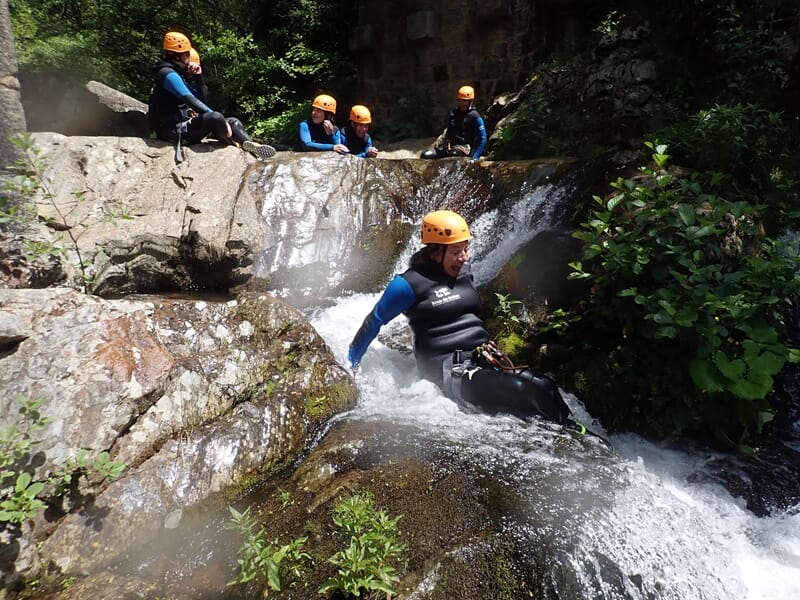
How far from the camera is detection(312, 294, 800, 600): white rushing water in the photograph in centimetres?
224

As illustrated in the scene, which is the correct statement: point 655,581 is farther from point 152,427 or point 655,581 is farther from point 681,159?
point 681,159

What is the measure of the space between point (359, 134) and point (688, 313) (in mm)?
6362

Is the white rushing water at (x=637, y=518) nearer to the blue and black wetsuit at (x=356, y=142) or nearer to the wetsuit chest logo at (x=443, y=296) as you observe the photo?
the wetsuit chest logo at (x=443, y=296)

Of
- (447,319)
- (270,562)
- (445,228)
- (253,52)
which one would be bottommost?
(270,562)

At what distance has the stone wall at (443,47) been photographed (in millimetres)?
10391

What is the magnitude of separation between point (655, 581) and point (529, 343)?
2322mm

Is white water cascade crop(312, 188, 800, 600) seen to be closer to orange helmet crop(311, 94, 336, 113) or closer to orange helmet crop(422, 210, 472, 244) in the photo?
orange helmet crop(422, 210, 472, 244)

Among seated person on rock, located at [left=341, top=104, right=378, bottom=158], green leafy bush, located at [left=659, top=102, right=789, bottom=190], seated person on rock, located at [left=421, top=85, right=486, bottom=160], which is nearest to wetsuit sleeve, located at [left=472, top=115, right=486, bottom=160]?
seated person on rock, located at [left=421, top=85, right=486, bottom=160]

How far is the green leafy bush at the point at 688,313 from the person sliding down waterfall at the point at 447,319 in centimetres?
67

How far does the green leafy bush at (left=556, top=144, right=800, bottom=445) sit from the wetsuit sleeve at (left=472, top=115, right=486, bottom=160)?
16.1 ft

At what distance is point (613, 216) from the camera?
4.05 meters

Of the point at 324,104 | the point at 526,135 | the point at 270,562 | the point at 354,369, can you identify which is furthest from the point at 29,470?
the point at 526,135

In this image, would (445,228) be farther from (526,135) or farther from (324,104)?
(324,104)

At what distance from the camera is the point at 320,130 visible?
8.29 metres
